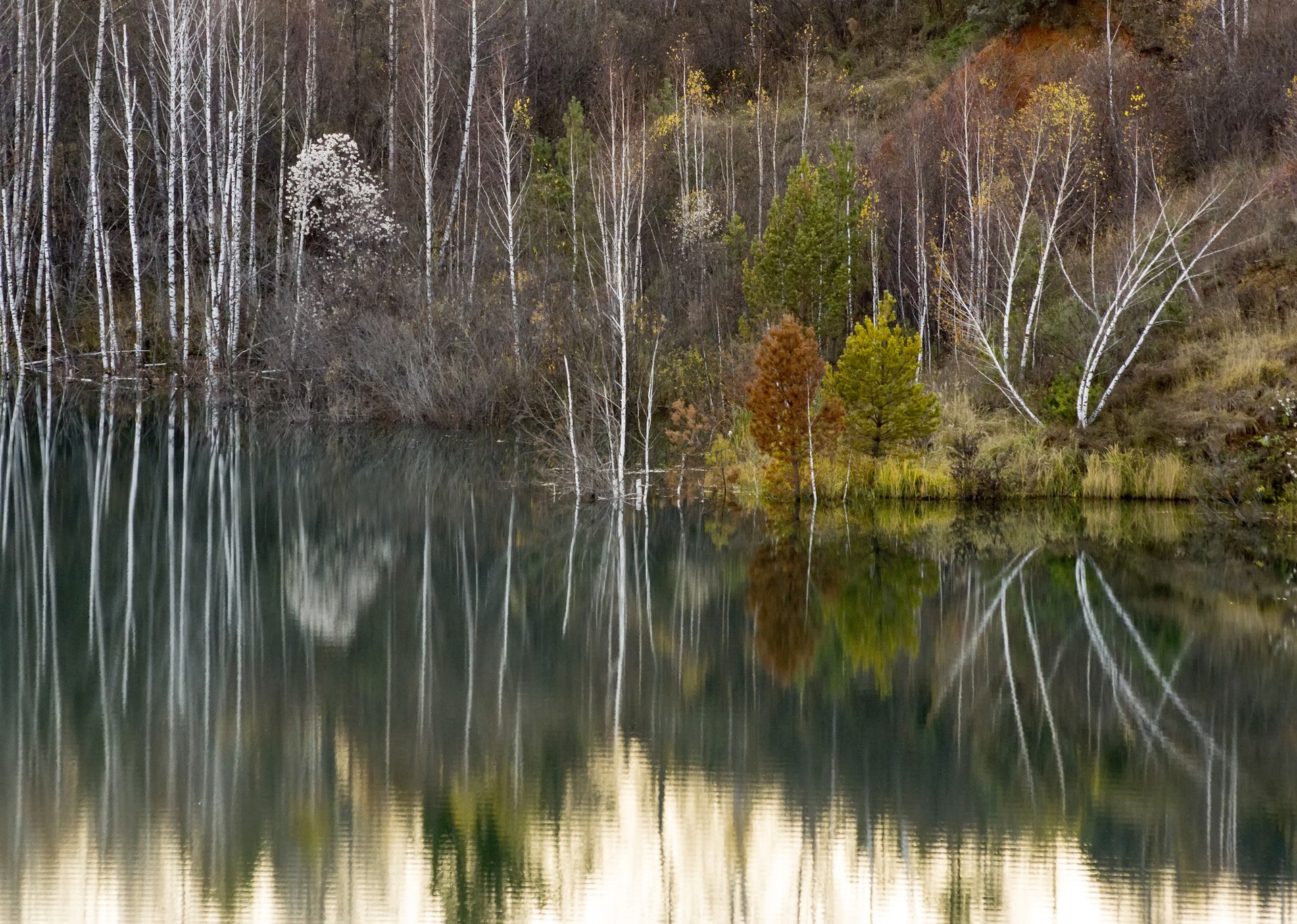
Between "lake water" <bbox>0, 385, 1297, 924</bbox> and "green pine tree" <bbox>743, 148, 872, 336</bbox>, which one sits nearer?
"lake water" <bbox>0, 385, 1297, 924</bbox>

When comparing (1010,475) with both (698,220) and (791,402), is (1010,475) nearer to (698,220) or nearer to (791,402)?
(791,402)

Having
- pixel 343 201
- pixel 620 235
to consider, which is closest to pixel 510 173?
pixel 343 201

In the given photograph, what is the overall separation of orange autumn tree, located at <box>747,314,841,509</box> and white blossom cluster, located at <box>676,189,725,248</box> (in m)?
13.5

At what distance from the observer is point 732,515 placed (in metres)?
17.2

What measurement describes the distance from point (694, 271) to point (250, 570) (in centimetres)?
1855

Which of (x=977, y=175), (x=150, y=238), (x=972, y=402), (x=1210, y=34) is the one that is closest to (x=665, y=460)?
(x=972, y=402)

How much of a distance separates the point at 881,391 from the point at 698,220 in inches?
551

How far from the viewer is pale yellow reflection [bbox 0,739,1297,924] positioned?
19.2ft

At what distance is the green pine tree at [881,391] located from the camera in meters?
17.8

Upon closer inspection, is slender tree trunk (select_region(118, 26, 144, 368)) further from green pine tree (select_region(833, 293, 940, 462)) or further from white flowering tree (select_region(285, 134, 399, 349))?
green pine tree (select_region(833, 293, 940, 462))

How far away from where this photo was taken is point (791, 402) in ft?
57.0

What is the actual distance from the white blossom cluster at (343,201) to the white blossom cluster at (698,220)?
6783 millimetres

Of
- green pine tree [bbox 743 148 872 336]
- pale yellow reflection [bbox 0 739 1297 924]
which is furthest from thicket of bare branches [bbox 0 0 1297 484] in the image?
pale yellow reflection [bbox 0 739 1297 924]

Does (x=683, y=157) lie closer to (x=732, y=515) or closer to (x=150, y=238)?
(x=150, y=238)
